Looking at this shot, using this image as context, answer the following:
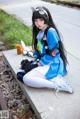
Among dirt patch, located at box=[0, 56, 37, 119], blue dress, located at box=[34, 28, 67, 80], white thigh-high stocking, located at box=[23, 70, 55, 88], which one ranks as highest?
blue dress, located at box=[34, 28, 67, 80]

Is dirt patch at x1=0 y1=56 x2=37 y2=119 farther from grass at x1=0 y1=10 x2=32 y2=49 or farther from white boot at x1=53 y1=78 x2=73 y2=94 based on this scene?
grass at x1=0 y1=10 x2=32 y2=49

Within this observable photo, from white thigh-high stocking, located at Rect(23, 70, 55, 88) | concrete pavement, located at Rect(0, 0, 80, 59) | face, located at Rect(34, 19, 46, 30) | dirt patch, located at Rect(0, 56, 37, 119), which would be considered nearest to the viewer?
dirt patch, located at Rect(0, 56, 37, 119)

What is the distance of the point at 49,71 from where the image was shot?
14.4 feet

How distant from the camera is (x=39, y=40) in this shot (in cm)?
456

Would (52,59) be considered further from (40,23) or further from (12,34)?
(12,34)

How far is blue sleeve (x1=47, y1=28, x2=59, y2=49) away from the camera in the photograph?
4.32 m

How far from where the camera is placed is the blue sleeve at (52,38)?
4.32 meters

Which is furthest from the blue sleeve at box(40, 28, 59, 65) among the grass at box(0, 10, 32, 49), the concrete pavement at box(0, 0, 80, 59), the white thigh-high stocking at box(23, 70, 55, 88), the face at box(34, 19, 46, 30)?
the grass at box(0, 10, 32, 49)

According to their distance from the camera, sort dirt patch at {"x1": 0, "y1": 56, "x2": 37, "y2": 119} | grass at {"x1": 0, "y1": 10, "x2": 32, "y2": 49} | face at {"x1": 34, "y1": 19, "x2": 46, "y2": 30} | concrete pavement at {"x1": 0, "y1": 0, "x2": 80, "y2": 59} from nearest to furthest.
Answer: dirt patch at {"x1": 0, "y1": 56, "x2": 37, "y2": 119} < face at {"x1": 34, "y1": 19, "x2": 46, "y2": 30} < concrete pavement at {"x1": 0, "y1": 0, "x2": 80, "y2": 59} < grass at {"x1": 0, "y1": 10, "x2": 32, "y2": 49}

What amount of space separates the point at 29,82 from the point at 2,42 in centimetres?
339

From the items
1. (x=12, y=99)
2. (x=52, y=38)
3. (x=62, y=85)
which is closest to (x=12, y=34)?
(x=12, y=99)

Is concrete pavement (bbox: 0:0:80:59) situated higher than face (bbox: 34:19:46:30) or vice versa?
face (bbox: 34:19:46:30)

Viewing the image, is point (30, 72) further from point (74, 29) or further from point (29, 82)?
point (74, 29)

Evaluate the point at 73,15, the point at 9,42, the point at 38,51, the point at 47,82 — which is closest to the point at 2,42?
the point at 9,42
